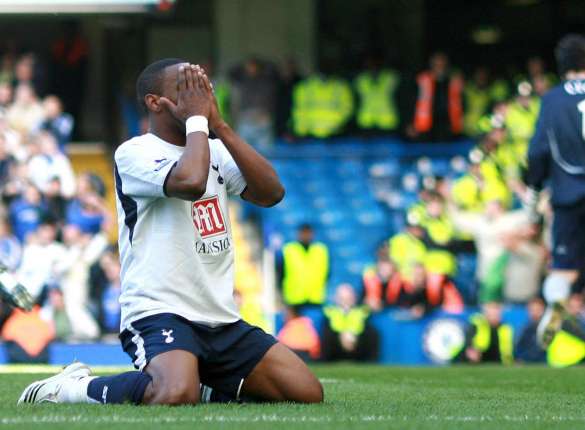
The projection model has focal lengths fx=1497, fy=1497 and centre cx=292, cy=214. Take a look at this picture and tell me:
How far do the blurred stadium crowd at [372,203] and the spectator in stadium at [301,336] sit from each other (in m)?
0.02

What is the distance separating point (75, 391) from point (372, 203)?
44.4 ft

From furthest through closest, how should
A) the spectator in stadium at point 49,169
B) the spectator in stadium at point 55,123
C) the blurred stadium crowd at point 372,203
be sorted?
the spectator in stadium at point 55,123
the spectator in stadium at point 49,169
the blurred stadium crowd at point 372,203

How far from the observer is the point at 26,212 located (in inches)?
723

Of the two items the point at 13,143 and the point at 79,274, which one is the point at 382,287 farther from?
the point at 13,143

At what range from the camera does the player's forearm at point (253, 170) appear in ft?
22.5

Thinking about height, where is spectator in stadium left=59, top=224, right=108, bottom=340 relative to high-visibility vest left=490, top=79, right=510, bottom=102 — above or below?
below

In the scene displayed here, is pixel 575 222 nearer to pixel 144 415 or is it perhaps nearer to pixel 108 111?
pixel 144 415

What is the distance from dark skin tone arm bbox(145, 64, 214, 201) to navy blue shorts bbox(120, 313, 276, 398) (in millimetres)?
609

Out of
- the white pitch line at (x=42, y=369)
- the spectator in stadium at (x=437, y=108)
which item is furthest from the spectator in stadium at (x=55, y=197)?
the spectator in stadium at (x=437, y=108)

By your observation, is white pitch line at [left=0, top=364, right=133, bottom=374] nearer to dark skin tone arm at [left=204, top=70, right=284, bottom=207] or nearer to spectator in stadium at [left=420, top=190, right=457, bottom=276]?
dark skin tone arm at [left=204, top=70, right=284, bottom=207]

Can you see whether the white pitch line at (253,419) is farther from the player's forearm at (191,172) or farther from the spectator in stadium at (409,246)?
the spectator in stadium at (409,246)

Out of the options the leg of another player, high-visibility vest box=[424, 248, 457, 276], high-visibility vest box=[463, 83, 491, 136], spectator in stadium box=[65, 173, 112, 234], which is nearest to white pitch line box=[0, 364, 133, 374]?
spectator in stadium box=[65, 173, 112, 234]

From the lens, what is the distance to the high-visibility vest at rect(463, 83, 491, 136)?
819 inches

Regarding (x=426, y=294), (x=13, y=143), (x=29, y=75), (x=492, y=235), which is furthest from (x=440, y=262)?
(x=29, y=75)
